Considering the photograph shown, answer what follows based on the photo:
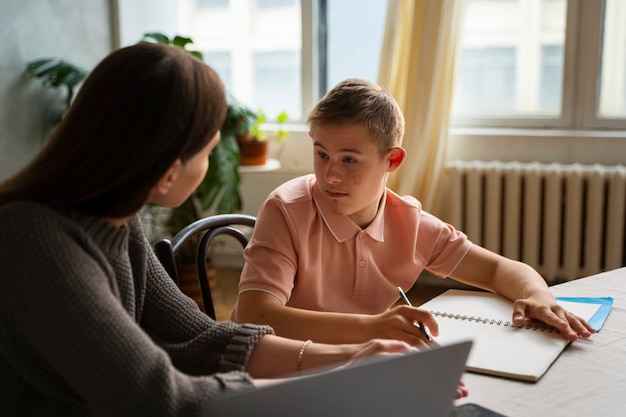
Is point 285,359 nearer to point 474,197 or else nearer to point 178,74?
point 178,74

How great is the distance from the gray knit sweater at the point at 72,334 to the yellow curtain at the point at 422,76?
8.70 ft

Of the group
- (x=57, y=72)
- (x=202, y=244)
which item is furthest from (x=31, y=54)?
(x=202, y=244)

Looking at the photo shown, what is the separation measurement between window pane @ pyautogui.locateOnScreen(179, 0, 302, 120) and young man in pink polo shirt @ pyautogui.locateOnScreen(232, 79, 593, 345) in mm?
2550

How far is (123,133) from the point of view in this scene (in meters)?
0.79

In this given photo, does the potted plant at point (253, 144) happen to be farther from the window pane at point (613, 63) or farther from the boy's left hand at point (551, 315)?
the boy's left hand at point (551, 315)

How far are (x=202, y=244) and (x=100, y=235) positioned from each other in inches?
27.2

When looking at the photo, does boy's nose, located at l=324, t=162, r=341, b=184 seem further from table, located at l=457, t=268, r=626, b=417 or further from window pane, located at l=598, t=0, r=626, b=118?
window pane, located at l=598, t=0, r=626, b=118

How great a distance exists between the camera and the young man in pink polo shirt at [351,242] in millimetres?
1372

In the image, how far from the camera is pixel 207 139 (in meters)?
0.85

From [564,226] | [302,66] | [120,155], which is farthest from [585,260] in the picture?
[120,155]

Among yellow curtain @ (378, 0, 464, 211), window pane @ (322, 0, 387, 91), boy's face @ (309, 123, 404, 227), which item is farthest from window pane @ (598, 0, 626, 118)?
boy's face @ (309, 123, 404, 227)

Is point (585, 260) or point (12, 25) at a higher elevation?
point (12, 25)

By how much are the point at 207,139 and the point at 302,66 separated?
3156mm

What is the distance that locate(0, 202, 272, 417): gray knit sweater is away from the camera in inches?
29.8
